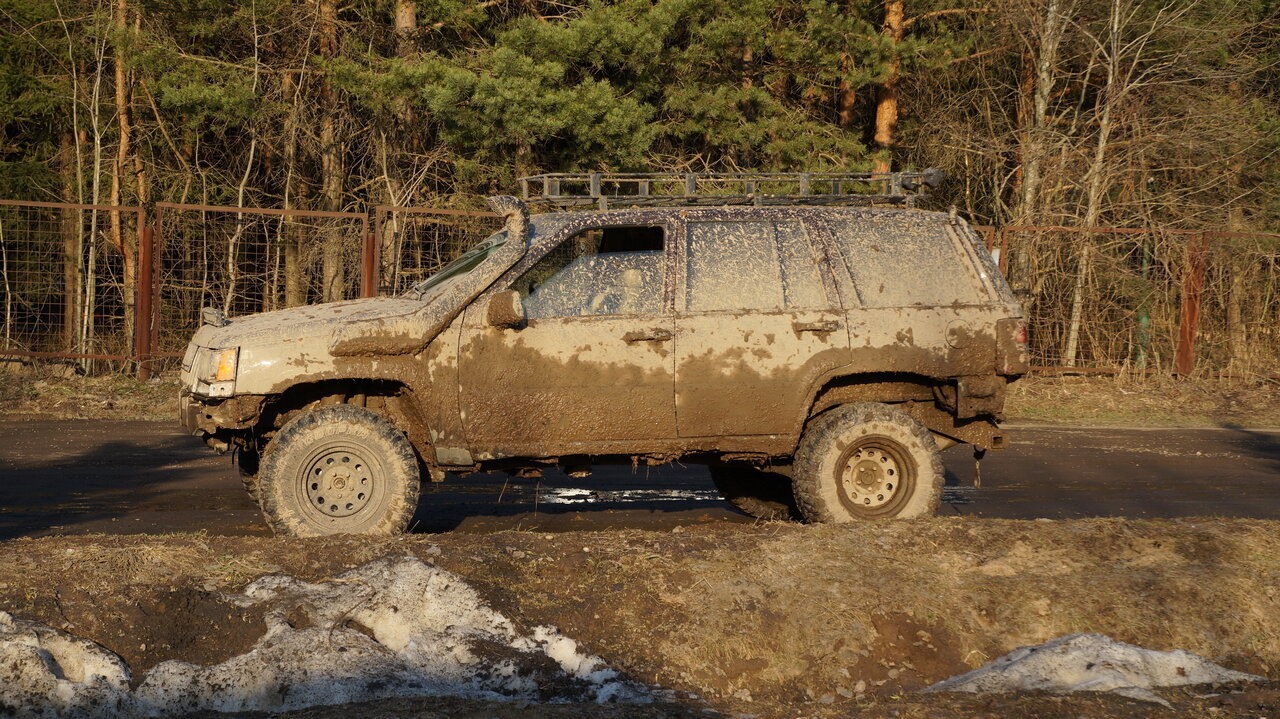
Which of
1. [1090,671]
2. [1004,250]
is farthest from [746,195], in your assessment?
[1004,250]

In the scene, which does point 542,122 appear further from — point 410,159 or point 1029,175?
point 1029,175

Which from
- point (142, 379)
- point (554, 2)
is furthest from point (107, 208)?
point (554, 2)

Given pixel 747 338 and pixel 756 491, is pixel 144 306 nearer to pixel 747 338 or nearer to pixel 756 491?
pixel 756 491

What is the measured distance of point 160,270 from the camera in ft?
54.0

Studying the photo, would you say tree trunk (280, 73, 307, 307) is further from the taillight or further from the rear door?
the taillight

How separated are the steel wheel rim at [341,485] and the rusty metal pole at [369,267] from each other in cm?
1013

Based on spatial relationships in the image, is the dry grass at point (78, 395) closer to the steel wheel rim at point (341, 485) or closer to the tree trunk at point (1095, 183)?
the steel wheel rim at point (341, 485)

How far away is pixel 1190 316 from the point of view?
1867cm

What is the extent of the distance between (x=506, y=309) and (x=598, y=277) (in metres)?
0.69

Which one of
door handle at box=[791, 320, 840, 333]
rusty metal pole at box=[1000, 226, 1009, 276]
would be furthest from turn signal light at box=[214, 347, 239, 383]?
rusty metal pole at box=[1000, 226, 1009, 276]

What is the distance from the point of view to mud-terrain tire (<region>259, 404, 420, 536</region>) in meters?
6.88

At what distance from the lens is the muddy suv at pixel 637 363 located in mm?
6953

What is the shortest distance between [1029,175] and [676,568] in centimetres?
1610

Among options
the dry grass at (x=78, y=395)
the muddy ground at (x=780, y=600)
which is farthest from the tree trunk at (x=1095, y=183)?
the dry grass at (x=78, y=395)
